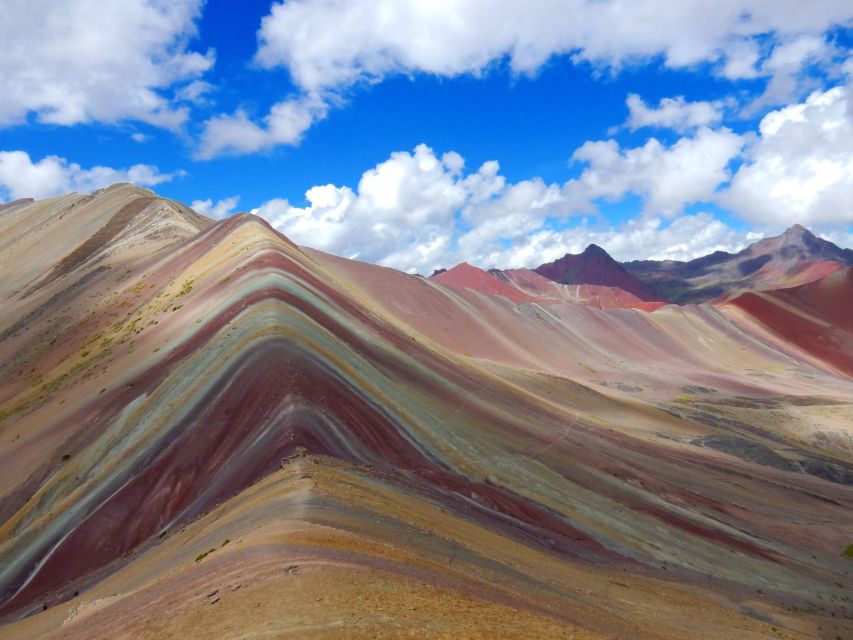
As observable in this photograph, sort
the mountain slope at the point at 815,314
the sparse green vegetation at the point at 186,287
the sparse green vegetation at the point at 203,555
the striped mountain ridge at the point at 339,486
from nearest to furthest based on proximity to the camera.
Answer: the striped mountain ridge at the point at 339,486
the sparse green vegetation at the point at 203,555
the sparse green vegetation at the point at 186,287
the mountain slope at the point at 815,314

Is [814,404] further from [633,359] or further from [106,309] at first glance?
[106,309]

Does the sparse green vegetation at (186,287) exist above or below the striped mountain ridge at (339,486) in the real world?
above

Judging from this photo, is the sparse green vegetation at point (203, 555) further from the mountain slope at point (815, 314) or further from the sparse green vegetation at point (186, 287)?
the mountain slope at point (815, 314)

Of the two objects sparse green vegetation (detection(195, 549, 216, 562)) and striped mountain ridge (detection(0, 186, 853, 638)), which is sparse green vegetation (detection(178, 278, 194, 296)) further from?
sparse green vegetation (detection(195, 549, 216, 562))

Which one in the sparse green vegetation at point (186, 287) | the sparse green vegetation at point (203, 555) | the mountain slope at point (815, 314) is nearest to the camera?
the sparse green vegetation at point (203, 555)

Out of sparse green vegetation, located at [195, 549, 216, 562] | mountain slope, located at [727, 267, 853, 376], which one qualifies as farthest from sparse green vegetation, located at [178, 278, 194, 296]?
mountain slope, located at [727, 267, 853, 376]

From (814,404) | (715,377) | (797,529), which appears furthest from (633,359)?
(797,529)

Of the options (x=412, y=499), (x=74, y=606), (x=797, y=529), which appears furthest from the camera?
(x=797, y=529)

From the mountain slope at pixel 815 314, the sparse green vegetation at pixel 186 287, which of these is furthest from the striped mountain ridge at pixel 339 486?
the mountain slope at pixel 815 314
